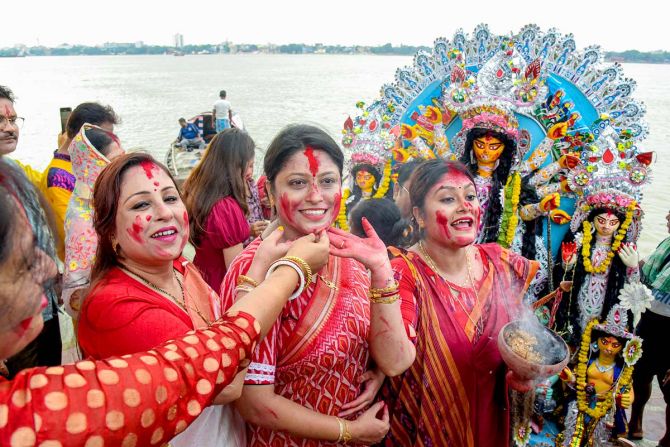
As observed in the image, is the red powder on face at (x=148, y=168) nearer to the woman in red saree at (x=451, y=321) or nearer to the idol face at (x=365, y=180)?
the woman in red saree at (x=451, y=321)

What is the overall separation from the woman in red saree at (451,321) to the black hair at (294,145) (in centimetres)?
65

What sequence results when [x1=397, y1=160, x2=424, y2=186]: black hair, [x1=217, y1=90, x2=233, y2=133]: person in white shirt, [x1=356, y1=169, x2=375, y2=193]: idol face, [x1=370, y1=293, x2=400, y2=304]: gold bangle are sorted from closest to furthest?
[x1=370, y1=293, x2=400, y2=304]: gold bangle < [x1=397, y1=160, x2=424, y2=186]: black hair < [x1=356, y1=169, x2=375, y2=193]: idol face < [x1=217, y1=90, x2=233, y2=133]: person in white shirt

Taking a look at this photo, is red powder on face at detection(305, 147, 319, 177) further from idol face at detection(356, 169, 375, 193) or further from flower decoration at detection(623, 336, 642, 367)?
idol face at detection(356, 169, 375, 193)

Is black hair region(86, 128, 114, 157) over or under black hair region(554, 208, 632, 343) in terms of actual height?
over

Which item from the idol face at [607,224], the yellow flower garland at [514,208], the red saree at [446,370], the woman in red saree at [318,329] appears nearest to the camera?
the woman in red saree at [318,329]

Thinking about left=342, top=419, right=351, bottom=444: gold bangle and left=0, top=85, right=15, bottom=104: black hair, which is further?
left=0, top=85, right=15, bottom=104: black hair

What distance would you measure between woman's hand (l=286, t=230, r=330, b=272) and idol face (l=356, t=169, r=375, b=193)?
2990 mm

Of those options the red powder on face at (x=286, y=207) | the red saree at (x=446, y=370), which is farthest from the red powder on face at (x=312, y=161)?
the red saree at (x=446, y=370)

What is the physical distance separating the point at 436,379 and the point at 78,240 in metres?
1.96

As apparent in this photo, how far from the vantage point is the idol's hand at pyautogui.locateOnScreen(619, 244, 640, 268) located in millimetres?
3223

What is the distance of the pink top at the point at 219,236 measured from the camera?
9.68 feet

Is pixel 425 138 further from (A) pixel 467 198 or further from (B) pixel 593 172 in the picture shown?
(A) pixel 467 198

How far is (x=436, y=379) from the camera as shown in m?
2.14

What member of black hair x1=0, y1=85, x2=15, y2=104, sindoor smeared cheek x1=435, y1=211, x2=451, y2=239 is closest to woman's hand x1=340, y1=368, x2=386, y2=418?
sindoor smeared cheek x1=435, y1=211, x2=451, y2=239
